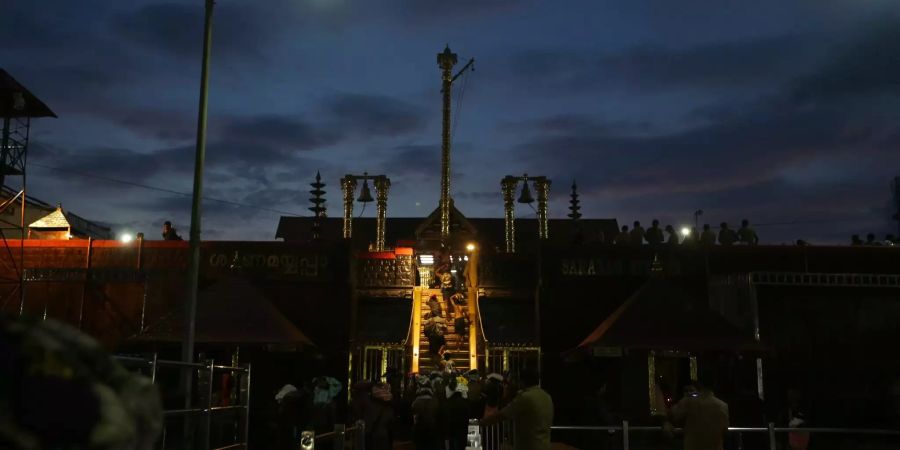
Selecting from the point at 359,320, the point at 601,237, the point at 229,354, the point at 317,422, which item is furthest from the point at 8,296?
the point at 601,237

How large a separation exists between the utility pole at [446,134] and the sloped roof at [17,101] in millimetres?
12554

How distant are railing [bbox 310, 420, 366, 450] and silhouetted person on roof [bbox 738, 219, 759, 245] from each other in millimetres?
18666

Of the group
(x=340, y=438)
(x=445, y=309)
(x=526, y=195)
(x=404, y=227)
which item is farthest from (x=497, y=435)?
(x=404, y=227)

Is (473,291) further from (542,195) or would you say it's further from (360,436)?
(360,436)

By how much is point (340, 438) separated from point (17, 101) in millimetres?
19834

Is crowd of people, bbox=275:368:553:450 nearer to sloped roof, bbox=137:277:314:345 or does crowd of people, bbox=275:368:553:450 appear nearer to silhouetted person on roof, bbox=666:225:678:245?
sloped roof, bbox=137:277:314:345

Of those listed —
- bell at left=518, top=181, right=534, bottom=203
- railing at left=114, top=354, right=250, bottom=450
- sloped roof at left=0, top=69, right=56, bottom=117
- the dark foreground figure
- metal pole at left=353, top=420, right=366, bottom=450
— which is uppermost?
sloped roof at left=0, top=69, right=56, bottom=117

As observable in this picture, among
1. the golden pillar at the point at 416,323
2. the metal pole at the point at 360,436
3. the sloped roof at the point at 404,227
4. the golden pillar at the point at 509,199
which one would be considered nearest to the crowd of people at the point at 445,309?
the golden pillar at the point at 416,323

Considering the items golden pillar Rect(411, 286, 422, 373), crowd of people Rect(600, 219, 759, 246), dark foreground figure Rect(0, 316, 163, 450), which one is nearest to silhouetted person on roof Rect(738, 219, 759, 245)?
crowd of people Rect(600, 219, 759, 246)

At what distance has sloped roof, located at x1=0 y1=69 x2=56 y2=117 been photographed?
81.0ft

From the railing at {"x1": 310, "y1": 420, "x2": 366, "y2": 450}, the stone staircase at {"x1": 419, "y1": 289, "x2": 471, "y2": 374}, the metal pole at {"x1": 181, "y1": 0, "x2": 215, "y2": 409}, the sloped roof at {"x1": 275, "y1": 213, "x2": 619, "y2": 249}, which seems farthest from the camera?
the sloped roof at {"x1": 275, "y1": 213, "x2": 619, "y2": 249}

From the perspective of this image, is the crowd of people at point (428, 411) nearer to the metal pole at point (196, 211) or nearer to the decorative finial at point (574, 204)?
the metal pole at point (196, 211)

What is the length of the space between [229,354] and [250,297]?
3042 millimetres

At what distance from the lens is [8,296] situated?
2411 centimetres
